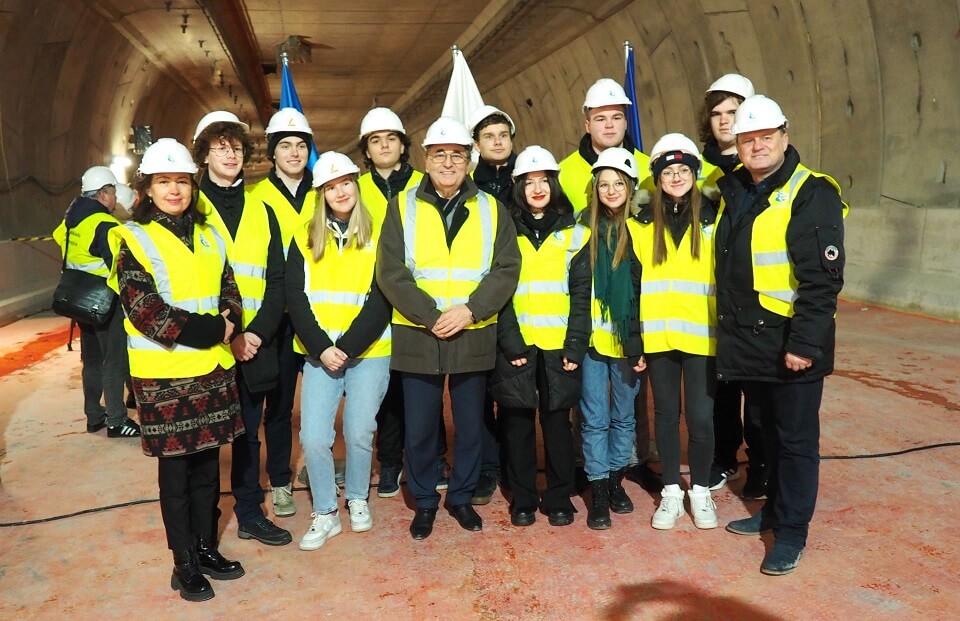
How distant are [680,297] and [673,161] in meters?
0.65

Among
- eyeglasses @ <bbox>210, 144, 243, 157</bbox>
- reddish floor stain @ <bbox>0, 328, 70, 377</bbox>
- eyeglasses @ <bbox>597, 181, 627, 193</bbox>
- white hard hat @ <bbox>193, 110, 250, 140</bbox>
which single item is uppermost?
white hard hat @ <bbox>193, 110, 250, 140</bbox>

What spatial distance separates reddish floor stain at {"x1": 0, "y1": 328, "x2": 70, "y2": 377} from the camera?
8094 mm

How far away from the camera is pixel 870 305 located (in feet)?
32.8

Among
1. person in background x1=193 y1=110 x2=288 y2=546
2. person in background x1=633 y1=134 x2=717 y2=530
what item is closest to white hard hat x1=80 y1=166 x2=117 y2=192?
person in background x1=193 y1=110 x2=288 y2=546

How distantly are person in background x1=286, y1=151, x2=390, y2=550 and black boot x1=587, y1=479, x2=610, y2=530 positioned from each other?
1.12 meters

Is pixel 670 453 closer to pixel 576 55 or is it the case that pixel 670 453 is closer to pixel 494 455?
pixel 494 455

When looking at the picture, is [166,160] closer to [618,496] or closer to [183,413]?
[183,413]

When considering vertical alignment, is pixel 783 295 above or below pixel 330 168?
below

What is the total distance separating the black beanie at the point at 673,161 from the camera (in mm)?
3852

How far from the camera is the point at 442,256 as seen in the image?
12.7 feet

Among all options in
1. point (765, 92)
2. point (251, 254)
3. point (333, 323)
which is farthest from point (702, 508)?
point (765, 92)

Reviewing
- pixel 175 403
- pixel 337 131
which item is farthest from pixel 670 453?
pixel 337 131

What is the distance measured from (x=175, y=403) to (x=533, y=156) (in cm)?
200

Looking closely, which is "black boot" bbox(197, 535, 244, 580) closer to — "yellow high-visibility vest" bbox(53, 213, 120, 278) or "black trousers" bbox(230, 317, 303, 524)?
"black trousers" bbox(230, 317, 303, 524)
